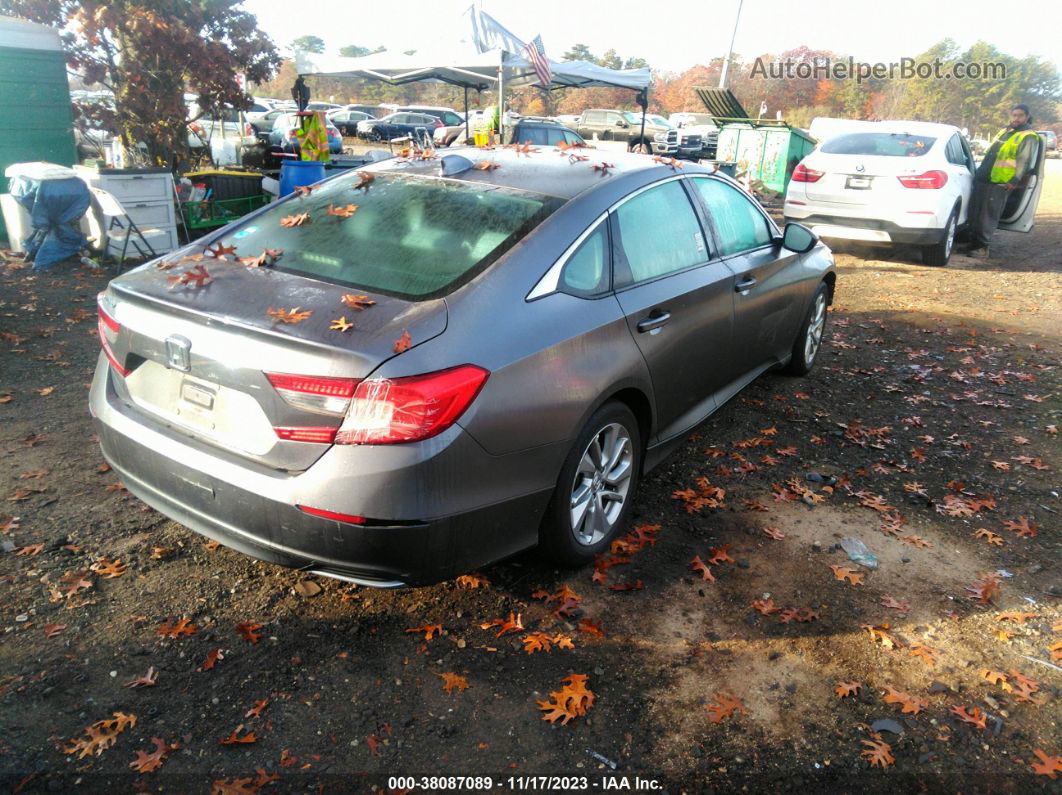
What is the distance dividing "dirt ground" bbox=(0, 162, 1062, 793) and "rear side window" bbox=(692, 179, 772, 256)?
4.07ft

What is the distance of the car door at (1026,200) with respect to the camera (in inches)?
446

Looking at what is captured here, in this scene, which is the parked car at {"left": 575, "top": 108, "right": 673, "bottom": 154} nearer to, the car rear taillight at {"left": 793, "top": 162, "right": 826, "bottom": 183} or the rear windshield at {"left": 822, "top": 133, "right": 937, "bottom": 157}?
the rear windshield at {"left": 822, "top": 133, "right": 937, "bottom": 157}

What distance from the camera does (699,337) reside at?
3969 millimetres

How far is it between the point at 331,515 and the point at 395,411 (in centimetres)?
39

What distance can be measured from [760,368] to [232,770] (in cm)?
387

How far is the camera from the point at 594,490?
3.33 meters

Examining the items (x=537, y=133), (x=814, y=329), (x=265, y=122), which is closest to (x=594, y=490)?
(x=814, y=329)

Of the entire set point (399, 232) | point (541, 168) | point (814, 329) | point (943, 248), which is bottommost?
point (943, 248)

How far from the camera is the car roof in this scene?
3.50 m

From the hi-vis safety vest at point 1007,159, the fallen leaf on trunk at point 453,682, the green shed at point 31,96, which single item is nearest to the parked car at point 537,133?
the hi-vis safety vest at point 1007,159

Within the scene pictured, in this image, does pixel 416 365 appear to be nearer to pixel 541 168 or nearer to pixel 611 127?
pixel 541 168

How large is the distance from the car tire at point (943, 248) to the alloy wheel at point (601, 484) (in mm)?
8656

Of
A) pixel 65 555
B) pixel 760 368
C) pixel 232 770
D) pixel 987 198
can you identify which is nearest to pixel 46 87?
pixel 65 555

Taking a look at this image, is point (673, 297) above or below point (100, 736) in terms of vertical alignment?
above
